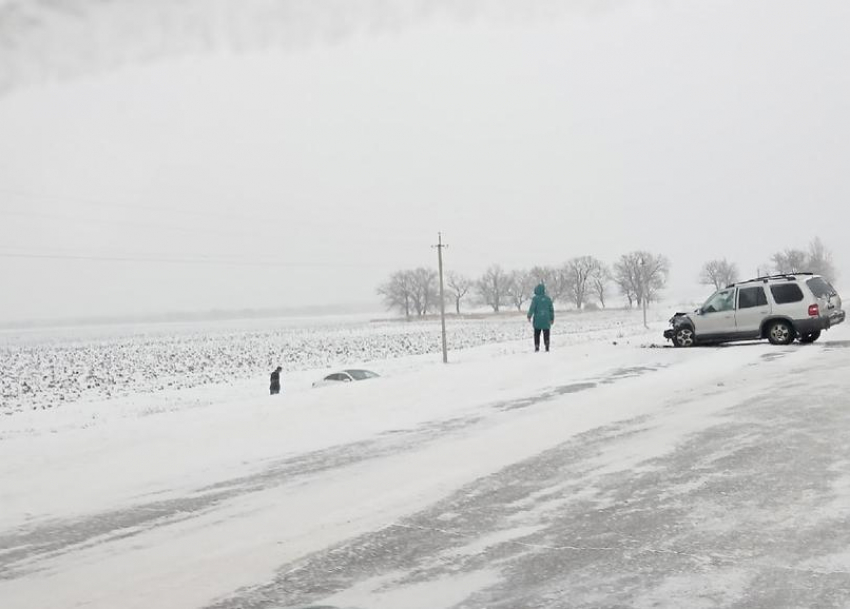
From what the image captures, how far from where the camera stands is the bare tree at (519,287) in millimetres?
148250

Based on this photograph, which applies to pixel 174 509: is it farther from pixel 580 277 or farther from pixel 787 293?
pixel 580 277

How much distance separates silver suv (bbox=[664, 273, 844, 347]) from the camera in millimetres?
16625

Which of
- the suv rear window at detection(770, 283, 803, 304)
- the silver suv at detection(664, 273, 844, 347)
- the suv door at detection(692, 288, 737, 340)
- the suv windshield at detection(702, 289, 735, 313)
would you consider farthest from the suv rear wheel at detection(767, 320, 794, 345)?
the suv windshield at detection(702, 289, 735, 313)

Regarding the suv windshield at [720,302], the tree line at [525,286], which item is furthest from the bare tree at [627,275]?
the suv windshield at [720,302]

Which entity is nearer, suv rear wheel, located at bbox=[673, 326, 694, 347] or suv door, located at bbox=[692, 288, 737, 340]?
suv door, located at bbox=[692, 288, 737, 340]

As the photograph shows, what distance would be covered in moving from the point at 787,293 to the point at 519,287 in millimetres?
136992

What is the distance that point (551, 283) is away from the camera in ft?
454

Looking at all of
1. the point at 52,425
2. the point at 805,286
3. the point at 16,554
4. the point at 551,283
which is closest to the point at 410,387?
the point at 16,554

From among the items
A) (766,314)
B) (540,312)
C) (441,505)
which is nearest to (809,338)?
(766,314)

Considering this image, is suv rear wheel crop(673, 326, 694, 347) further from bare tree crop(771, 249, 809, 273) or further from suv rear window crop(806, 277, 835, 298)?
bare tree crop(771, 249, 809, 273)

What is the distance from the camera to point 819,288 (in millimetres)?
17094

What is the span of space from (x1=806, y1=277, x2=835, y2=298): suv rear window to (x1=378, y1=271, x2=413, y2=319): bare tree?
4757 inches

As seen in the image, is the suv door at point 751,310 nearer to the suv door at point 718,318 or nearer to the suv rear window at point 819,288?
the suv door at point 718,318

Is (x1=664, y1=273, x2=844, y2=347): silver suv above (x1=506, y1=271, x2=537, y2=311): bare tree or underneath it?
underneath
